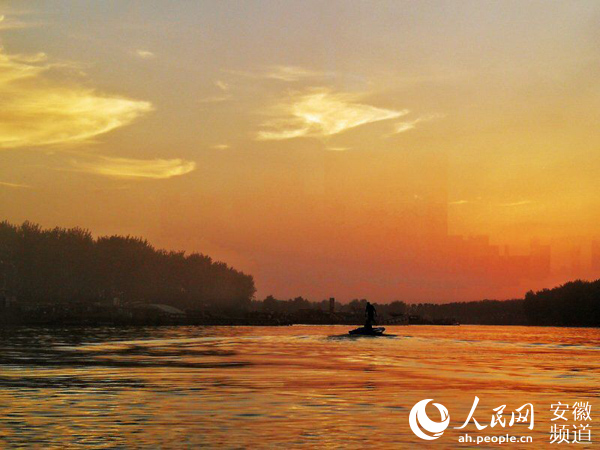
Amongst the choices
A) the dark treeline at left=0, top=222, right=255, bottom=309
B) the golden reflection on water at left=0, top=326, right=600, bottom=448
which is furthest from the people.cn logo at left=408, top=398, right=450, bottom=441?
the dark treeline at left=0, top=222, right=255, bottom=309

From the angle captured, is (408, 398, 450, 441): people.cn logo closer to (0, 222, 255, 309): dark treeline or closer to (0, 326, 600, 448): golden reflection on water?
(0, 326, 600, 448): golden reflection on water

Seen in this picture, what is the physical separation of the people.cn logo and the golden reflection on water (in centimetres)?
27

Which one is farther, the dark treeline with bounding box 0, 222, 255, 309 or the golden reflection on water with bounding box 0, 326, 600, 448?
the dark treeline with bounding box 0, 222, 255, 309

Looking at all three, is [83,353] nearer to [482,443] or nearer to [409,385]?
[409,385]

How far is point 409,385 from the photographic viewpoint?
106ft

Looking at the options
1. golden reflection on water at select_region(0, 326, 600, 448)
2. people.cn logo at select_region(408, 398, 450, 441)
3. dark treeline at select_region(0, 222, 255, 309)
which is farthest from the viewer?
dark treeline at select_region(0, 222, 255, 309)

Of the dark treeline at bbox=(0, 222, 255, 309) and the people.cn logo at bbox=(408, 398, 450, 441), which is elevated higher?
the dark treeline at bbox=(0, 222, 255, 309)

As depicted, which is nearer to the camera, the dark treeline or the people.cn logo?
the people.cn logo

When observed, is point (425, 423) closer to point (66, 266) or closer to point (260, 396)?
point (260, 396)

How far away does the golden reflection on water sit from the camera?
2025 cm

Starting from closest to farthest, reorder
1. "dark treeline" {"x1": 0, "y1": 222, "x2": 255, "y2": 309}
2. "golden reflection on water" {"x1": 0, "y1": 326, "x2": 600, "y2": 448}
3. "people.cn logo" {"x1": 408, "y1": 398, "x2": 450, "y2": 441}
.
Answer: "golden reflection on water" {"x1": 0, "y1": 326, "x2": 600, "y2": 448} → "people.cn logo" {"x1": 408, "y1": 398, "x2": 450, "y2": 441} → "dark treeline" {"x1": 0, "y1": 222, "x2": 255, "y2": 309}

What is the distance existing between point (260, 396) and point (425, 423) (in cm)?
754

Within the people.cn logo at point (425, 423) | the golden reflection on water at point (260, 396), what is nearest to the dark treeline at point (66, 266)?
the golden reflection on water at point (260, 396)

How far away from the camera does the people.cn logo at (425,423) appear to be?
68.3 ft
